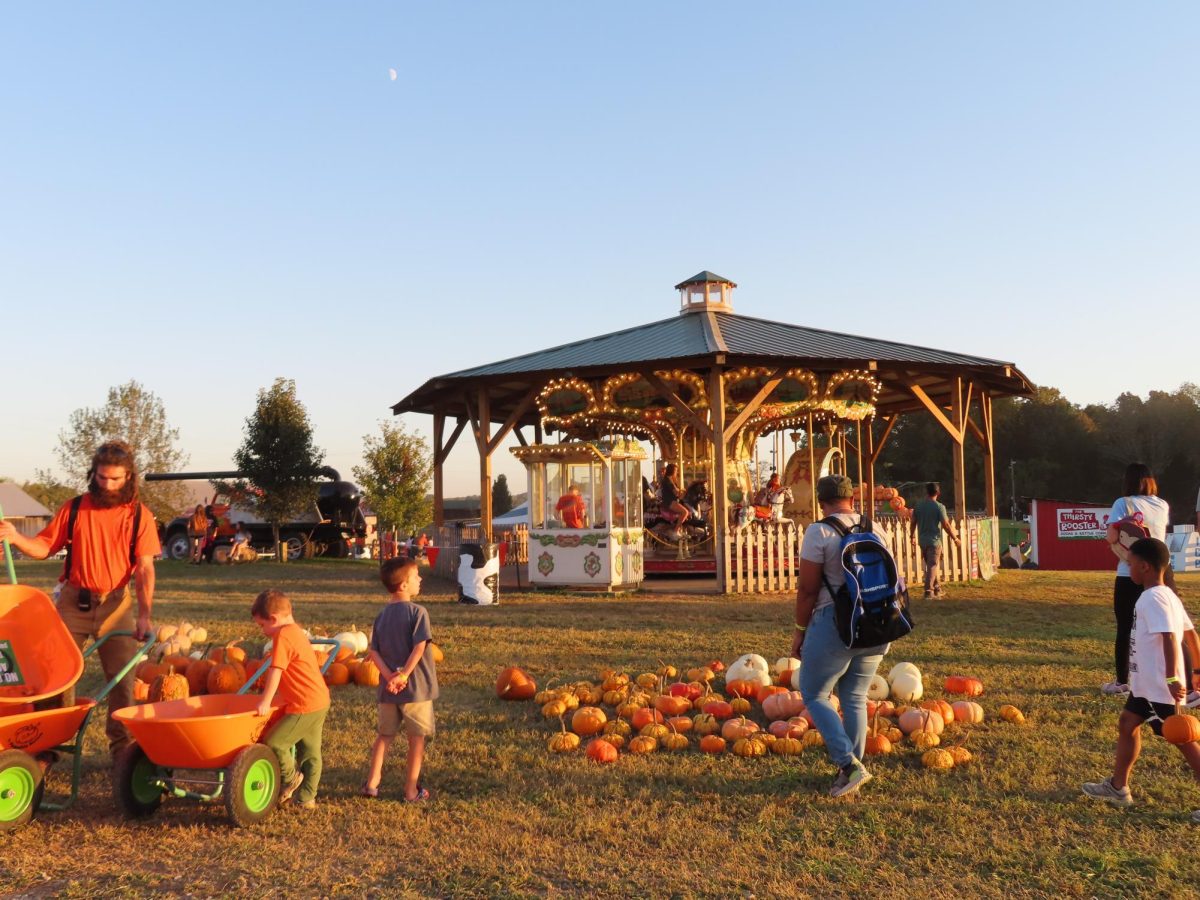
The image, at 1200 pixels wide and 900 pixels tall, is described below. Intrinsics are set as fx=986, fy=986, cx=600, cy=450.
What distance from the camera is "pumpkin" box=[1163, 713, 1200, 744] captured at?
13.9ft

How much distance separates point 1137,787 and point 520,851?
304cm

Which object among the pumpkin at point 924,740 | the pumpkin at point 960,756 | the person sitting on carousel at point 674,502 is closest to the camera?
the pumpkin at point 960,756

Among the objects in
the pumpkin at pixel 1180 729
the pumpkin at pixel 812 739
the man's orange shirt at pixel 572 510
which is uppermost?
the man's orange shirt at pixel 572 510

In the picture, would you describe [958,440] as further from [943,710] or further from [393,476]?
[393,476]

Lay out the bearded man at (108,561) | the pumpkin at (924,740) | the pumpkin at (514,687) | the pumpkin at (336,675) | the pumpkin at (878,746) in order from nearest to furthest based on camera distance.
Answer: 1. the bearded man at (108,561)
2. the pumpkin at (878,746)
3. the pumpkin at (924,740)
4. the pumpkin at (514,687)
5. the pumpkin at (336,675)

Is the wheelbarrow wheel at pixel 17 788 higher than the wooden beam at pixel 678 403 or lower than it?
lower

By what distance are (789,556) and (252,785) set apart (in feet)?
40.6

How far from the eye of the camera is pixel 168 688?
642 centimetres

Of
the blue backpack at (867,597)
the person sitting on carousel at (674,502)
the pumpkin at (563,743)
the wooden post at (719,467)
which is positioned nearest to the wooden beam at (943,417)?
the wooden post at (719,467)

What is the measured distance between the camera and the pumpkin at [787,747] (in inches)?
220

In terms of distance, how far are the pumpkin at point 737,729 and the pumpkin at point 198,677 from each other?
3.65 metres

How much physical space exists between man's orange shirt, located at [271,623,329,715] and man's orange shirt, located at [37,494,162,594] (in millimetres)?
A: 1152

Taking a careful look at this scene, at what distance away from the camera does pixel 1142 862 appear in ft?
12.6

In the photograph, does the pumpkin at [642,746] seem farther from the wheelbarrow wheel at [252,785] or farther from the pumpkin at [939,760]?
the wheelbarrow wheel at [252,785]
